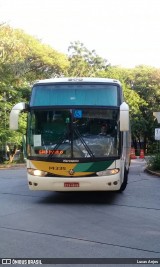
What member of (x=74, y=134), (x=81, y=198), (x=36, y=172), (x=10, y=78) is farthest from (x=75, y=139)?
(x=10, y=78)

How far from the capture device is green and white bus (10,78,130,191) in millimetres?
10336

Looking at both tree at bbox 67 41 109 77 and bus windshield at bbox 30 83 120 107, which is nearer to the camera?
bus windshield at bbox 30 83 120 107

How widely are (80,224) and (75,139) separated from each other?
2.73m

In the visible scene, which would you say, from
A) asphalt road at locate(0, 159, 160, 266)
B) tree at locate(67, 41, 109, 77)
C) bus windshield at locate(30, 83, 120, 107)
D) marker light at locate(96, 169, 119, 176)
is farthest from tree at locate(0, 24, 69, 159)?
marker light at locate(96, 169, 119, 176)

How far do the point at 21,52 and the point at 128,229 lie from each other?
26.5m

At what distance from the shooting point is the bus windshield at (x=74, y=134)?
10.4m

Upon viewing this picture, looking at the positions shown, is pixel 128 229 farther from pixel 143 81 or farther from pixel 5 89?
pixel 143 81

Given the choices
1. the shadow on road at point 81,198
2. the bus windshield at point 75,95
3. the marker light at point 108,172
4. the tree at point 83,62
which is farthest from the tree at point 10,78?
the marker light at point 108,172

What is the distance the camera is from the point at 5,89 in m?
30.0

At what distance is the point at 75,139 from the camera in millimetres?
10430

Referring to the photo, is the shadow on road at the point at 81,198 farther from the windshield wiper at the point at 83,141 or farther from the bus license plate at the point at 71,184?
the windshield wiper at the point at 83,141

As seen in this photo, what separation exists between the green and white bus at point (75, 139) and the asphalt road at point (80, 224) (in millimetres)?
747

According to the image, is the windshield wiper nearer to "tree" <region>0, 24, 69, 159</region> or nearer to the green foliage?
the green foliage

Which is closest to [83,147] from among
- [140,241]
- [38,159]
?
[38,159]
